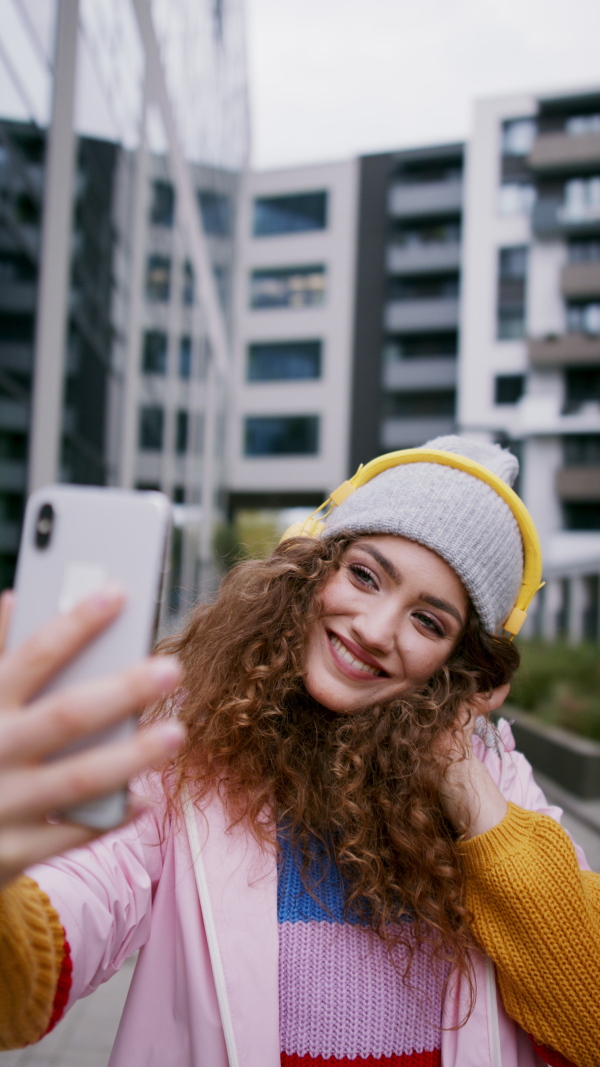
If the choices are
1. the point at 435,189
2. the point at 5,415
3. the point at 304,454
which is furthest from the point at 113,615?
the point at 435,189

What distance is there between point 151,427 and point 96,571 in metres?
10.6

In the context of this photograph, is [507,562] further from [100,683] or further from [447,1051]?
[100,683]

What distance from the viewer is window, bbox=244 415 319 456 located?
95.0ft

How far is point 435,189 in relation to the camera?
30.8m

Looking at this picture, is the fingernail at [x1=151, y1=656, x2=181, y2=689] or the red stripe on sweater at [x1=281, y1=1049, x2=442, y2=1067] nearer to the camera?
the fingernail at [x1=151, y1=656, x2=181, y2=689]

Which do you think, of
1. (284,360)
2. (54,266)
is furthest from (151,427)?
(284,360)

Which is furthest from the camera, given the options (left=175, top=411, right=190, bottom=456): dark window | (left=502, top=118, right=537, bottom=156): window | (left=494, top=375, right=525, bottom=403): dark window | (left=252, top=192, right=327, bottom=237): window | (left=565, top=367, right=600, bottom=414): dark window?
(left=252, top=192, right=327, bottom=237): window

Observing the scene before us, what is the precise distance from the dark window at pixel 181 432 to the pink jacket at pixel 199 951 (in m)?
12.7

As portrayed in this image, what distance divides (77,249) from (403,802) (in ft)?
21.5

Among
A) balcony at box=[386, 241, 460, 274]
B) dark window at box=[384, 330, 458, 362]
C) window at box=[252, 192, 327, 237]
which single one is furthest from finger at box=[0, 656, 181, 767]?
balcony at box=[386, 241, 460, 274]

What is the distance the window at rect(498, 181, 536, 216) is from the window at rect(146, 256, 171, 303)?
70.9ft

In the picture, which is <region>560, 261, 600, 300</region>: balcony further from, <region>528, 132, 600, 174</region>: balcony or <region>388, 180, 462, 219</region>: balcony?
<region>388, 180, 462, 219</region>: balcony

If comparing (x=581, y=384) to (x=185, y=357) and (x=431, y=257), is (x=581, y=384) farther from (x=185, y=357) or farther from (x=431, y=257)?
(x=185, y=357)

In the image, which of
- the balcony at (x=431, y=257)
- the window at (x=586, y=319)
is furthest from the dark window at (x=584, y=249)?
the balcony at (x=431, y=257)
